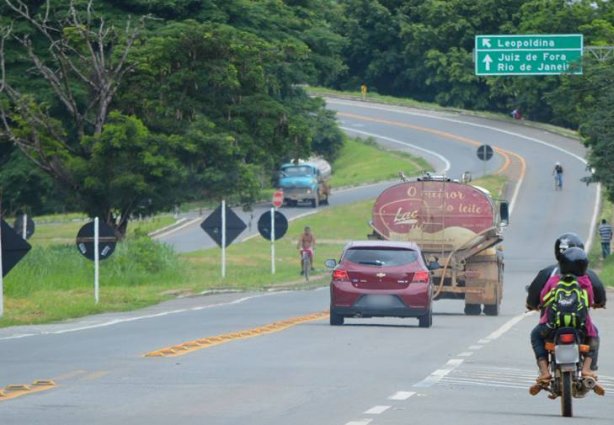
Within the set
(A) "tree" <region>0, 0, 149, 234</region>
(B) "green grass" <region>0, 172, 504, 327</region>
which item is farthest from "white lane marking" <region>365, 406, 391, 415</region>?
(A) "tree" <region>0, 0, 149, 234</region>

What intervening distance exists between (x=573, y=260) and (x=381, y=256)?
13.4 meters

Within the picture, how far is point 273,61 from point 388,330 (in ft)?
75.3

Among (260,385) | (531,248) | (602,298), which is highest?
(602,298)

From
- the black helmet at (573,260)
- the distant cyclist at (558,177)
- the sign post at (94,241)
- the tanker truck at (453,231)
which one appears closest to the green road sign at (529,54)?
the tanker truck at (453,231)

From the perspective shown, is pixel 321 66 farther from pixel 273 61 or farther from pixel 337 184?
pixel 337 184

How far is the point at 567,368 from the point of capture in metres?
13.2

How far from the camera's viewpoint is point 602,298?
1384 centimetres

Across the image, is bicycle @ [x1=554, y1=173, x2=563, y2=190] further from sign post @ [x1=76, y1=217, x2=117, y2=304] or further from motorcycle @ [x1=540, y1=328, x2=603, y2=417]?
motorcycle @ [x1=540, y1=328, x2=603, y2=417]

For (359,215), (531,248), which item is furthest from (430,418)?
(359,215)

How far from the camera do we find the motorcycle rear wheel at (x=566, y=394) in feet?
43.4

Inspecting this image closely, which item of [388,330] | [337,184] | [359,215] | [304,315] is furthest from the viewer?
[337,184]

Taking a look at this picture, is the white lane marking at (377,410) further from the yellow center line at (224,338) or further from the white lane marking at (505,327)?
the white lane marking at (505,327)

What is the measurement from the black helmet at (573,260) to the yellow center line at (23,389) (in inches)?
210

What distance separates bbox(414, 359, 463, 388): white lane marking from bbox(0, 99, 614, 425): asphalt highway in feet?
0.12
